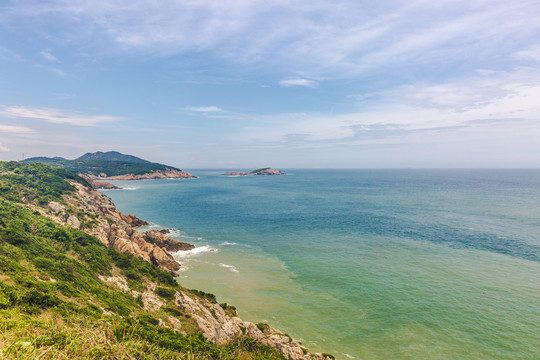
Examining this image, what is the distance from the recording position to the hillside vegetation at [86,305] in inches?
451

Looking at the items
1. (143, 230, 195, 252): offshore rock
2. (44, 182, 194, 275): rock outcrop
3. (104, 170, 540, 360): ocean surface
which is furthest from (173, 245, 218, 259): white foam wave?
(44, 182, 194, 275): rock outcrop

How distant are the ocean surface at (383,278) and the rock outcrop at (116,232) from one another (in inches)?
184

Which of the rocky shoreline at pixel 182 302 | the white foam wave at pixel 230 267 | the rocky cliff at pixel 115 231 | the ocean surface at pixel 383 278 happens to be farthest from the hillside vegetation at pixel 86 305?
the white foam wave at pixel 230 267

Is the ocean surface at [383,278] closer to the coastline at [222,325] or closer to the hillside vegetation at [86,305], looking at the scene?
the coastline at [222,325]

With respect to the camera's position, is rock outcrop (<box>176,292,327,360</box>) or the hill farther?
rock outcrop (<box>176,292,327,360</box>)

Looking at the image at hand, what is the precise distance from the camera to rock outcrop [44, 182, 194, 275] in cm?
4438

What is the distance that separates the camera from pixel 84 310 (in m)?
18.8

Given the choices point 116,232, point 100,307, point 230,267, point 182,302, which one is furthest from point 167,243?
point 100,307

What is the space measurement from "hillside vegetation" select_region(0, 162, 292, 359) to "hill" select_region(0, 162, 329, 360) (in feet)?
0.23

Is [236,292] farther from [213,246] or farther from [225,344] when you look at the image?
[213,246]

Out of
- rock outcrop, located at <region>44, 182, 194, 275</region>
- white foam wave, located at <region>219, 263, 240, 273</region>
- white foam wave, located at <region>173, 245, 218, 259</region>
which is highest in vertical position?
rock outcrop, located at <region>44, 182, 194, 275</region>

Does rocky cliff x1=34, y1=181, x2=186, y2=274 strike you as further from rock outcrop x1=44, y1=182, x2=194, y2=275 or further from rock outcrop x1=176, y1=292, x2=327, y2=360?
rock outcrop x1=176, y1=292, x2=327, y2=360

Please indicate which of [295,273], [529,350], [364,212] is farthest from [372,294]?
[364,212]

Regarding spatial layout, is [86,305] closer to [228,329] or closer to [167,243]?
[228,329]
